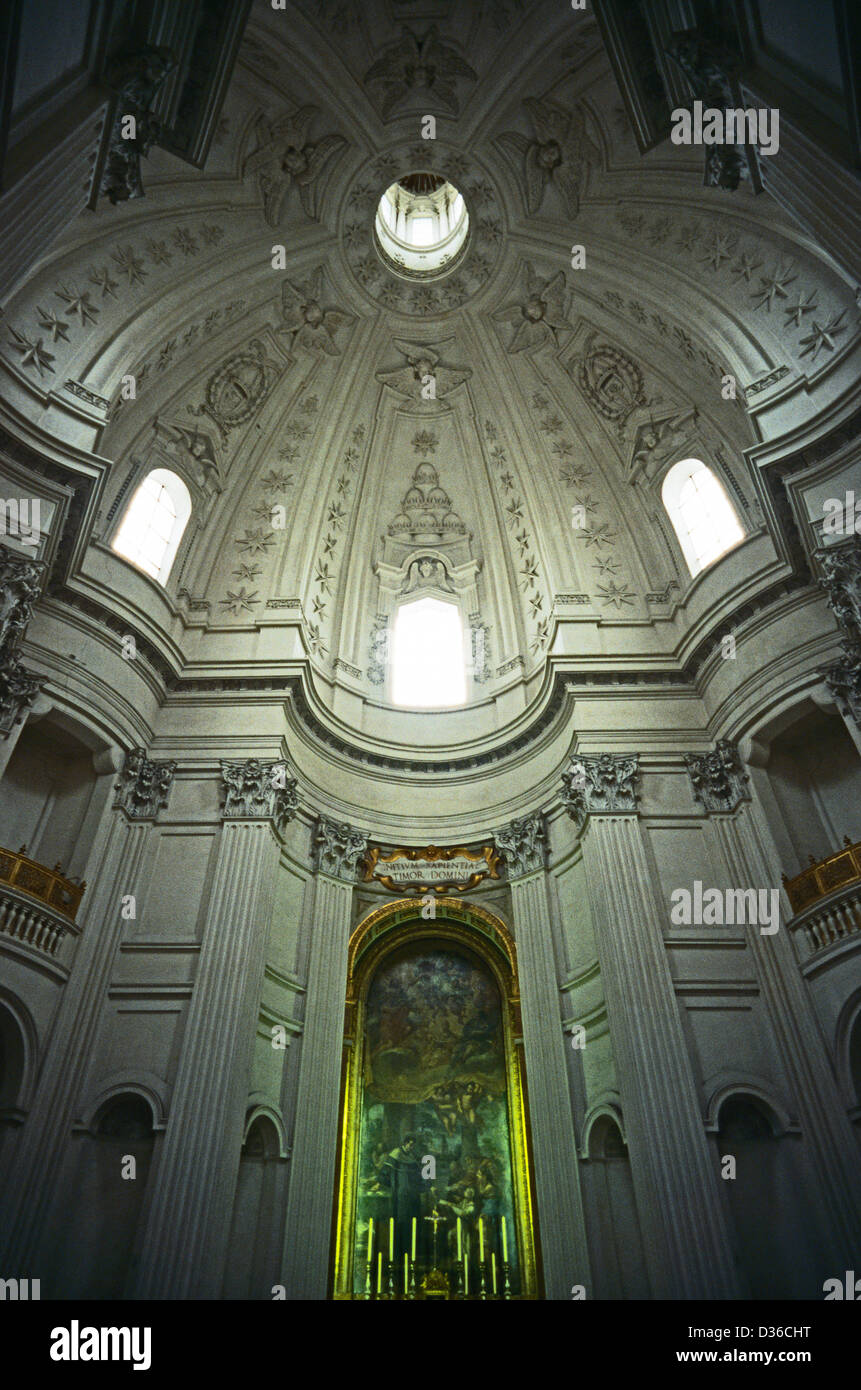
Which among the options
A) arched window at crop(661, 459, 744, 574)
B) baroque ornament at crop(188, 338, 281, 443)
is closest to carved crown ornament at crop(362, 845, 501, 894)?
arched window at crop(661, 459, 744, 574)

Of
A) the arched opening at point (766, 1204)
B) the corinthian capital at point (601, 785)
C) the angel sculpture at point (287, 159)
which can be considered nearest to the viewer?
the arched opening at point (766, 1204)

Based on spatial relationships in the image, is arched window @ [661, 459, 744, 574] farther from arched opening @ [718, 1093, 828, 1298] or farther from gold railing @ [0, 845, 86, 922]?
gold railing @ [0, 845, 86, 922]

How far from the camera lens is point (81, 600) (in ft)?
46.3

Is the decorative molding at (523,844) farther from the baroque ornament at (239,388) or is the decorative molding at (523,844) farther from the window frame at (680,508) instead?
the baroque ornament at (239,388)

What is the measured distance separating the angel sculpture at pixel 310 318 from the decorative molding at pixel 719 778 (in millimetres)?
12201

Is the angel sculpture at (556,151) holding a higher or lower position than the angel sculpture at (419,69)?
lower

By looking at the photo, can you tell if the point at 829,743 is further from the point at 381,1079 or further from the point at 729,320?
the point at 381,1079

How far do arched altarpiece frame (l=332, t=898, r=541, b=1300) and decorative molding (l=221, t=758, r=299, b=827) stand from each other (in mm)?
2781

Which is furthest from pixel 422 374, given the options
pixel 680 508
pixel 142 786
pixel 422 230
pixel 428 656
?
pixel 142 786

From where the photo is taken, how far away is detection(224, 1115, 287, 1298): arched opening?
1127cm

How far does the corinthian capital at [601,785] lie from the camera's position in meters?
14.7

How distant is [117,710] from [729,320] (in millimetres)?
12803

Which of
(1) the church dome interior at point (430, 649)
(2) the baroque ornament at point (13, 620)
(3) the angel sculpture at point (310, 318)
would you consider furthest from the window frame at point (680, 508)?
(2) the baroque ornament at point (13, 620)
